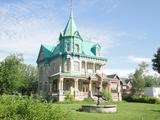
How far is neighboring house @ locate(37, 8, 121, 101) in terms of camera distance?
54.7m

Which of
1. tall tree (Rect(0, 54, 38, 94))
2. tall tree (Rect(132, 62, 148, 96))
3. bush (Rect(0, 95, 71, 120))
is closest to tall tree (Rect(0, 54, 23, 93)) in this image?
tall tree (Rect(0, 54, 38, 94))

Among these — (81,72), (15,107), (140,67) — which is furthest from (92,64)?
(15,107)

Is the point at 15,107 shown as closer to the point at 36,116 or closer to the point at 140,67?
the point at 36,116

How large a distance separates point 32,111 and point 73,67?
1746 inches

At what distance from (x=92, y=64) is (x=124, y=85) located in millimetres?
34073

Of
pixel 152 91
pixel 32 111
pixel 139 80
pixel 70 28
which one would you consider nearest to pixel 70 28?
pixel 70 28

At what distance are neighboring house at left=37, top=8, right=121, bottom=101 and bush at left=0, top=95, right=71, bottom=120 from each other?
37.3m

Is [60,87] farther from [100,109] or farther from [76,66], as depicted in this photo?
[100,109]

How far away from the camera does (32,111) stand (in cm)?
1297

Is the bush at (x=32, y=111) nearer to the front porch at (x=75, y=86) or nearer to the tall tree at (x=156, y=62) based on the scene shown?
the front porch at (x=75, y=86)

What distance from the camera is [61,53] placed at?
5700 cm

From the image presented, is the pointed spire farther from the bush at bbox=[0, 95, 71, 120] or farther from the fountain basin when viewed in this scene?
the bush at bbox=[0, 95, 71, 120]

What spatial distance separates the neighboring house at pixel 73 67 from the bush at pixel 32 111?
37.3 metres

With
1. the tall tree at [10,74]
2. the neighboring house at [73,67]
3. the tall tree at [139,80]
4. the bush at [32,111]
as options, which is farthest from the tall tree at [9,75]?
the bush at [32,111]
